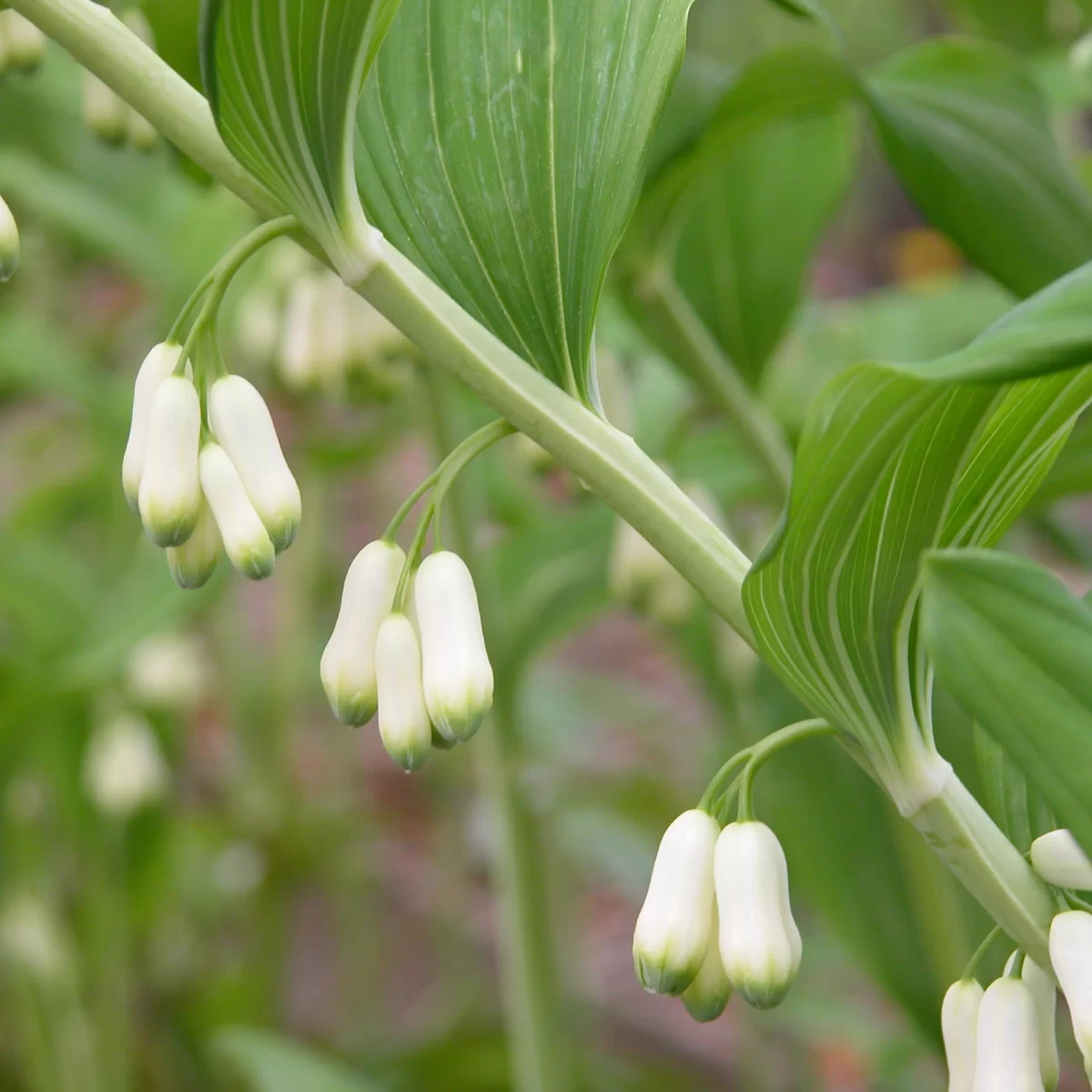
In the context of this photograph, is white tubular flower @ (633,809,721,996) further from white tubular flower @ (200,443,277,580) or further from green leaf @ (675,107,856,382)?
green leaf @ (675,107,856,382)

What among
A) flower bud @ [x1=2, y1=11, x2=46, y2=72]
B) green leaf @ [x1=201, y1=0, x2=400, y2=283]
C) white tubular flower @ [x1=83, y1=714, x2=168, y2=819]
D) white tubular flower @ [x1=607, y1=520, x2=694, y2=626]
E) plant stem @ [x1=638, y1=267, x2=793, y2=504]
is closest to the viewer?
green leaf @ [x1=201, y1=0, x2=400, y2=283]

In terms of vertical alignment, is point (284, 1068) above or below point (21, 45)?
below

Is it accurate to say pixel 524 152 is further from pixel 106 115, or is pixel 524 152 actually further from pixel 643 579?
pixel 643 579

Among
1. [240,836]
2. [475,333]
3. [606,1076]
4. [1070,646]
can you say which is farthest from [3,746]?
[1070,646]

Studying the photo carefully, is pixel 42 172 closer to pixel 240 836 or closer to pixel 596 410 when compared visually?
pixel 240 836

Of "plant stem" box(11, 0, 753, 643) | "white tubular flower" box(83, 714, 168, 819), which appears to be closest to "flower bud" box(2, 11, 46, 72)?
"plant stem" box(11, 0, 753, 643)

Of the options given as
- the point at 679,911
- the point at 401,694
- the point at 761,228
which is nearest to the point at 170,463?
the point at 401,694

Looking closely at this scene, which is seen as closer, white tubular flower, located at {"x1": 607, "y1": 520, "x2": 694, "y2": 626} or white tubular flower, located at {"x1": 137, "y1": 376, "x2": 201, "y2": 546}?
white tubular flower, located at {"x1": 137, "y1": 376, "x2": 201, "y2": 546}
